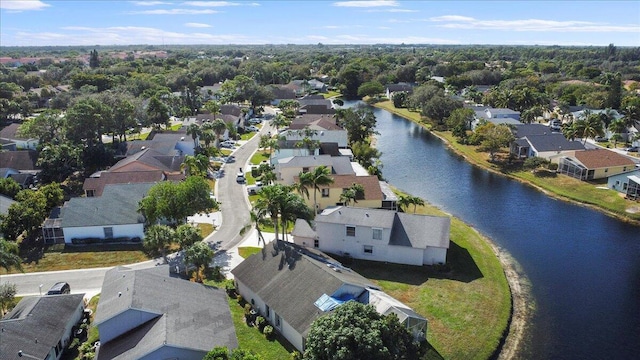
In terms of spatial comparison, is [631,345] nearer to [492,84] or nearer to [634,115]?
[634,115]

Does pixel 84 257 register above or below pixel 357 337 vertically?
below

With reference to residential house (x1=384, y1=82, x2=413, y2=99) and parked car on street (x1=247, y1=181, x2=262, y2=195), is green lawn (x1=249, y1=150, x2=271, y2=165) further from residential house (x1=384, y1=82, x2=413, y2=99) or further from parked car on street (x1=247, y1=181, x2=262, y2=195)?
residential house (x1=384, y1=82, x2=413, y2=99)

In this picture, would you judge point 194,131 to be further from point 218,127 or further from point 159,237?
point 159,237

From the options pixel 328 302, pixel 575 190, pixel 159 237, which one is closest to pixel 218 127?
pixel 159 237

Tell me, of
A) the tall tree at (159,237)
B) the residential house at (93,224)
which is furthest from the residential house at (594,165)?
the residential house at (93,224)

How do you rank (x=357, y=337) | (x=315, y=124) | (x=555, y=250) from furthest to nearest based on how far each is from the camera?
(x=315, y=124)
(x=555, y=250)
(x=357, y=337)

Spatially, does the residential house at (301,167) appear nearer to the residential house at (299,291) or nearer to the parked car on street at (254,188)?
the parked car on street at (254,188)

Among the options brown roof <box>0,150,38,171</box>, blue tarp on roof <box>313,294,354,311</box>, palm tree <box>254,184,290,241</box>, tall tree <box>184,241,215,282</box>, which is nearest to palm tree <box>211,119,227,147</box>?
brown roof <box>0,150,38,171</box>
